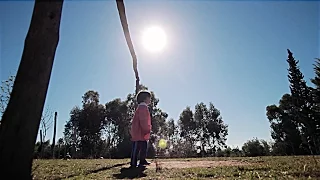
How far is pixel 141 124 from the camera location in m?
6.13

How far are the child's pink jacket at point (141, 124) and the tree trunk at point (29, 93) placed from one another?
142 inches

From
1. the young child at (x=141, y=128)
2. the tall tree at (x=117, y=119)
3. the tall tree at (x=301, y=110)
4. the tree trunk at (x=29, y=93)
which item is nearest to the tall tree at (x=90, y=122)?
the tall tree at (x=117, y=119)

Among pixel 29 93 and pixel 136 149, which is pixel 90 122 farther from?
pixel 29 93

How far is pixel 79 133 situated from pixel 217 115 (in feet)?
90.7

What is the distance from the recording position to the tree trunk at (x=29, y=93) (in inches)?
88.2

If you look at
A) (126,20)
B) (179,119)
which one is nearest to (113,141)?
(179,119)

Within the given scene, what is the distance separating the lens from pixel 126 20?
3.93 metres

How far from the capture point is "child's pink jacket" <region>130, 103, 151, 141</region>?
6.11 m

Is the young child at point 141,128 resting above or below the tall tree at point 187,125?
below

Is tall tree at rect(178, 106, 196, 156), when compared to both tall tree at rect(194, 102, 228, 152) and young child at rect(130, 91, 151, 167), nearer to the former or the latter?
tall tree at rect(194, 102, 228, 152)

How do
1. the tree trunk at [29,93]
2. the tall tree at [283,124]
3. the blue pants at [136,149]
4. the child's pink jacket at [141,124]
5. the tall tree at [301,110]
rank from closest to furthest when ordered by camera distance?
the tree trunk at [29,93], the tall tree at [301,110], the child's pink jacket at [141,124], the blue pants at [136,149], the tall tree at [283,124]

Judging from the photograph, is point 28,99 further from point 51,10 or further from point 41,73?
point 51,10

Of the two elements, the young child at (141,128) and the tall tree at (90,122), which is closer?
the young child at (141,128)

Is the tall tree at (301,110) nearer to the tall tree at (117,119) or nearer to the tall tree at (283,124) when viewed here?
the tall tree at (283,124)
